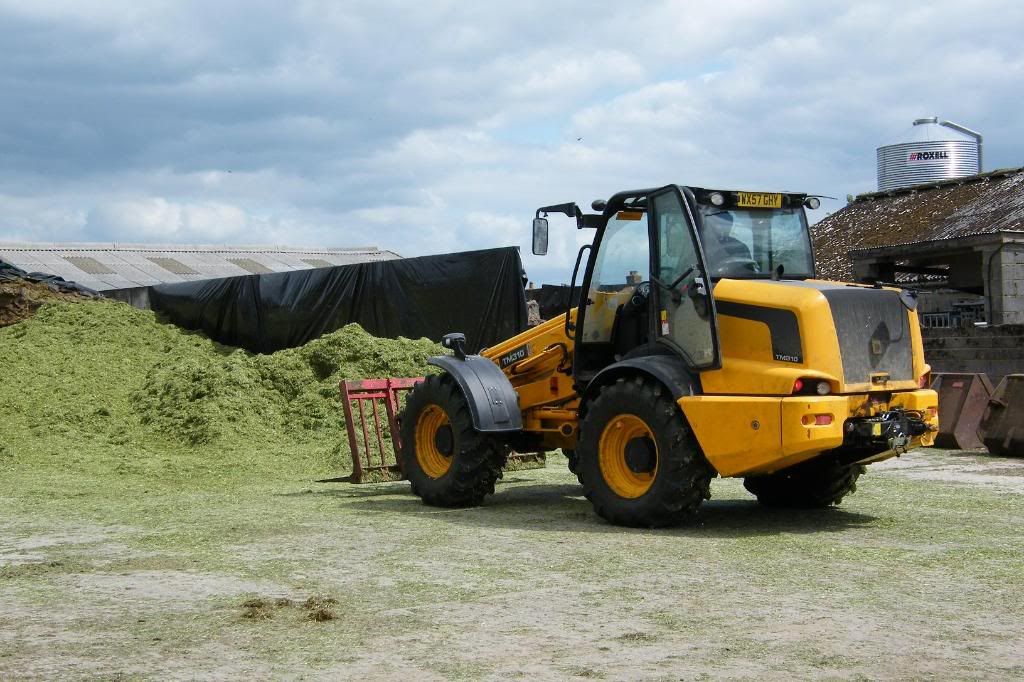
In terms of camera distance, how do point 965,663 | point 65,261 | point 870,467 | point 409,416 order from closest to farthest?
point 965,663
point 409,416
point 870,467
point 65,261

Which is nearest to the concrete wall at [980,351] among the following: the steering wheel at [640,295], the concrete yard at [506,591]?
the concrete yard at [506,591]

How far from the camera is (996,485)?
12039 millimetres

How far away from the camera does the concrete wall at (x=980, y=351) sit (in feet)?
54.6

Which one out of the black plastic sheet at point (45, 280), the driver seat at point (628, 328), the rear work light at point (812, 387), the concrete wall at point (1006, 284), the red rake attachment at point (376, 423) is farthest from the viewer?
the black plastic sheet at point (45, 280)

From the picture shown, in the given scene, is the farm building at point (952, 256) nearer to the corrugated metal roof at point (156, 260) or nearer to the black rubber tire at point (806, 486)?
the black rubber tire at point (806, 486)

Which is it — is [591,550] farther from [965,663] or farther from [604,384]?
[965,663]

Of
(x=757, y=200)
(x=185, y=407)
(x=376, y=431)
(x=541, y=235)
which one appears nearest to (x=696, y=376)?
(x=757, y=200)

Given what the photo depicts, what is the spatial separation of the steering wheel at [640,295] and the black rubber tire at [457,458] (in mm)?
1667

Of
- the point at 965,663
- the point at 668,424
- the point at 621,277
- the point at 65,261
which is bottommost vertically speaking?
the point at 965,663

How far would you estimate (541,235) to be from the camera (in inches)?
393

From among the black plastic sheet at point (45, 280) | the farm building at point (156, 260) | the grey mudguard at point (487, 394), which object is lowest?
the grey mudguard at point (487, 394)

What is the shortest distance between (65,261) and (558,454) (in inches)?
728

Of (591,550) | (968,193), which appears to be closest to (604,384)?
(591,550)

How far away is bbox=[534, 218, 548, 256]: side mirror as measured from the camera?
9.97m
